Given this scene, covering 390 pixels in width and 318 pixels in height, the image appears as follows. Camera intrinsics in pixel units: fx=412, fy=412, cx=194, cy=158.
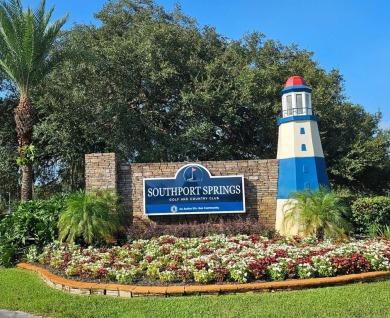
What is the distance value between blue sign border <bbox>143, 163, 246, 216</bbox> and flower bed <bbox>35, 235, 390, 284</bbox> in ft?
8.06

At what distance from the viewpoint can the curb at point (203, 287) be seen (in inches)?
247

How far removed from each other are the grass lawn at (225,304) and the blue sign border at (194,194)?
529 centimetres

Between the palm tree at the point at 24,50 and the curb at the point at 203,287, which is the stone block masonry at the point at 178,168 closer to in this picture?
the palm tree at the point at 24,50

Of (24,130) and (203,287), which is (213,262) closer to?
(203,287)

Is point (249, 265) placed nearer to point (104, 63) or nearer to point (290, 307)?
point (290, 307)

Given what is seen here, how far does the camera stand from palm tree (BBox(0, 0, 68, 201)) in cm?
1271

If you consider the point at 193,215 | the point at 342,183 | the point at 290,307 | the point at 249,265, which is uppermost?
the point at 342,183

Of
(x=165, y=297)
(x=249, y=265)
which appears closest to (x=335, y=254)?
(x=249, y=265)

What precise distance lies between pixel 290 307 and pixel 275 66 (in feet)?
44.4

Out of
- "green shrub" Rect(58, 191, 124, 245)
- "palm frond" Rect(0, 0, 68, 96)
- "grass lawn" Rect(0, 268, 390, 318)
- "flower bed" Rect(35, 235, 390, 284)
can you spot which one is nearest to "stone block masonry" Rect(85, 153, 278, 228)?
"green shrub" Rect(58, 191, 124, 245)

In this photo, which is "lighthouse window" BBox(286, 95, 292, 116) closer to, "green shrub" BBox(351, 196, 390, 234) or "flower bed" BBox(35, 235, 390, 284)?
"green shrub" BBox(351, 196, 390, 234)

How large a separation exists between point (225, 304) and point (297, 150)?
6604 millimetres

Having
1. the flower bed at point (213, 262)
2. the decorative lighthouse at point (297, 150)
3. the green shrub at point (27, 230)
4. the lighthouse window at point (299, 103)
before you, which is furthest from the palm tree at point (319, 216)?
the green shrub at point (27, 230)

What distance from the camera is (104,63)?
52.9 feet
